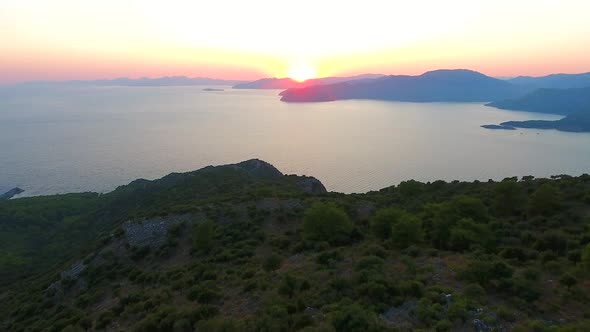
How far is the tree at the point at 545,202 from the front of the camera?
29000 millimetres

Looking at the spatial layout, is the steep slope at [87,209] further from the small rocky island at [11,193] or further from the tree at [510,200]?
the tree at [510,200]

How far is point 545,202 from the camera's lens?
95.6 ft

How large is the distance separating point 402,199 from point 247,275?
2515 cm

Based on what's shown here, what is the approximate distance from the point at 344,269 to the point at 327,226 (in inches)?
323

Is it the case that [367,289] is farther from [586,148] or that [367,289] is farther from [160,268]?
[586,148]

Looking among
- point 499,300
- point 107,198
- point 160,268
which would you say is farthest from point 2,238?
point 499,300

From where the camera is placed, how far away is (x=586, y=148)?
164500 mm

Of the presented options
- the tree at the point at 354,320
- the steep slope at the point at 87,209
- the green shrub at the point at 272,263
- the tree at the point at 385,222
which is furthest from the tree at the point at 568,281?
the steep slope at the point at 87,209

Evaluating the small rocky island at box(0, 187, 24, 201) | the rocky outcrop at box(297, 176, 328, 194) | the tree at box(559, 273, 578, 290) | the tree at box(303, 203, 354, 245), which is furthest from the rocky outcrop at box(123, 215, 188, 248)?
the small rocky island at box(0, 187, 24, 201)

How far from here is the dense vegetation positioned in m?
15.5

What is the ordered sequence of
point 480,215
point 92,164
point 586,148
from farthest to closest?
1. point 586,148
2. point 92,164
3. point 480,215

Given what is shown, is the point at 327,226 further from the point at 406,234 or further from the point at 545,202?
the point at 545,202

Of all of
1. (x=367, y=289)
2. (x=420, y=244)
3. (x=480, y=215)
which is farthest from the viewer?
(x=480, y=215)

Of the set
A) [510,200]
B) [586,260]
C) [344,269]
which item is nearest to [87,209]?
[344,269]
